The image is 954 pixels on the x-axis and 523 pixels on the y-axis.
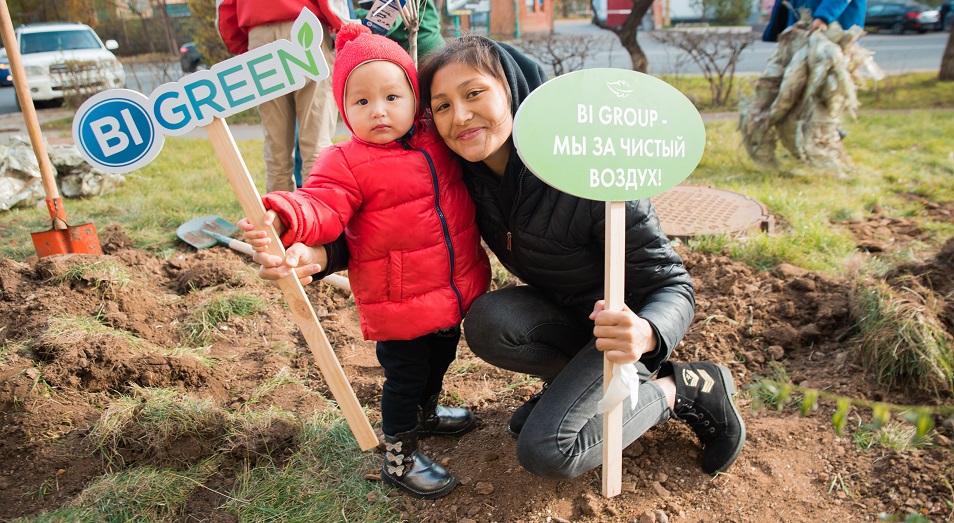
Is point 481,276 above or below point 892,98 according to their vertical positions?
above

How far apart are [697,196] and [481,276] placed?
7.85 feet

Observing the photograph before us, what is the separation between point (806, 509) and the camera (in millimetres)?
1738

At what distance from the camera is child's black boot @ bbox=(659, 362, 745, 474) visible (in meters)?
1.87

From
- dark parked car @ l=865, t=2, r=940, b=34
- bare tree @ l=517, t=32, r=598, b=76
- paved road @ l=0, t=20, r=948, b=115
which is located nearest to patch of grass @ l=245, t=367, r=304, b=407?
bare tree @ l=517, t=32, r=598, b=76

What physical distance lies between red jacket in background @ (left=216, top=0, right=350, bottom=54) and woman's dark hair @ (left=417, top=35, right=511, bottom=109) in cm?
178

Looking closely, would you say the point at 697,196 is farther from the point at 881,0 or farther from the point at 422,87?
the point at 881,0

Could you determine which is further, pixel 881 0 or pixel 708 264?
pixel 881 0

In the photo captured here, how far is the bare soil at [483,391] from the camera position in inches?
70.6

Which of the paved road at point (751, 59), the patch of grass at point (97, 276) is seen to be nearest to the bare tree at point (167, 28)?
the paved road at point (751, 59)

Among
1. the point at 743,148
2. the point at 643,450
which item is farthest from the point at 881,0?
the point at 643,450

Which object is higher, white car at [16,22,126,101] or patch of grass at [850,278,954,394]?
white car at [16,22,126,101]

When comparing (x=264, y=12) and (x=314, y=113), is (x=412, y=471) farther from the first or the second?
(x=264, y=12)

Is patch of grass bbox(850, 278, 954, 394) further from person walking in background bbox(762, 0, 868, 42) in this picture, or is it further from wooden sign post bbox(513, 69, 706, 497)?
person walking in background bbox(762, 0, 868, 42)

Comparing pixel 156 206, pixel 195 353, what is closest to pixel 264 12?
pixel 156 206
